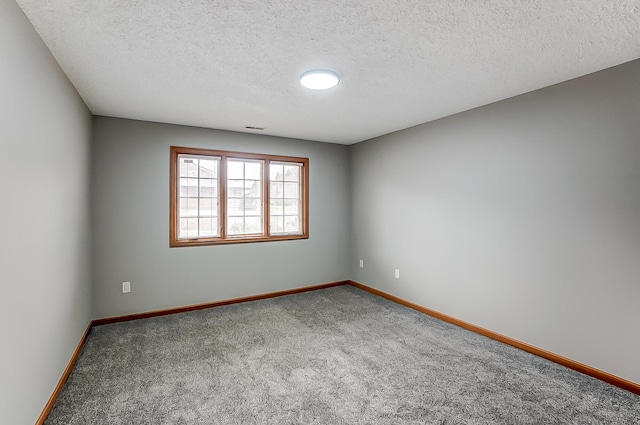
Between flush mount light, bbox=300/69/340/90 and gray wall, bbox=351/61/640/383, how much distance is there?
1737 millimetres

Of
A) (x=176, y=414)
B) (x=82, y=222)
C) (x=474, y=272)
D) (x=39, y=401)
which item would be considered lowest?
(x=176, y=414)

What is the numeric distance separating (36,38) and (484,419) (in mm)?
3558

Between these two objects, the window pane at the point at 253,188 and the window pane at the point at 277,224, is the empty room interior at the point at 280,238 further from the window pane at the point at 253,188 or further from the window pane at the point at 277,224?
the window pane at the point at 277,224

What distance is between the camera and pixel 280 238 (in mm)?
4637

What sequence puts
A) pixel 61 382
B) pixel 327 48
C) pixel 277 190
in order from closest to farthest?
1. pixel 327 48
2. pixel 61 382
3. pixel 277 190

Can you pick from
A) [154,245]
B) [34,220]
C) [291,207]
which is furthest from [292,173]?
[34,220]

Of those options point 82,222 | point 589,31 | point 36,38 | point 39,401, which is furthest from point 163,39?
point 589,31

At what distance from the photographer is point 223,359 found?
2701 millimetres

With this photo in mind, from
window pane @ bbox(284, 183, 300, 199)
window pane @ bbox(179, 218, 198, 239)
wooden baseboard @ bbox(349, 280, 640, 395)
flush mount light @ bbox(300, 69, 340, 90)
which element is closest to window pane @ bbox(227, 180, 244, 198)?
window pane @ bbox(179, 218, 198, 239)

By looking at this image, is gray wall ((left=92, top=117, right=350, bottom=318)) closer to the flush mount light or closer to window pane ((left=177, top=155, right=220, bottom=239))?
window pane ((left=177, top=155, right=220, bottom=239))

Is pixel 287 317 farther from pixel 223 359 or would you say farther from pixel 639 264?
pixel 639 264

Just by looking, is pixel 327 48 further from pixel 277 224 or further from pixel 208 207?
pixel 277 224

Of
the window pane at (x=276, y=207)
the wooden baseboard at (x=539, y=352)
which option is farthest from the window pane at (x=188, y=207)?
the wooden baseboard at (x=539, y=352)

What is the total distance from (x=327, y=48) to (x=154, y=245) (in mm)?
3092
